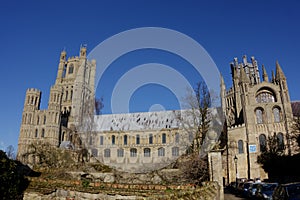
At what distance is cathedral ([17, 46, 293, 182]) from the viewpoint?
117 ft

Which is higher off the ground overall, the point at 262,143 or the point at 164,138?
the point at 164,138

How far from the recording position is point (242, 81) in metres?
39.6

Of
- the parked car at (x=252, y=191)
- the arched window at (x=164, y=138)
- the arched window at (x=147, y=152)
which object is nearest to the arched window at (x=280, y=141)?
the parked car at (x=252, y=191)

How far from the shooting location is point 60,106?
65.2 metres

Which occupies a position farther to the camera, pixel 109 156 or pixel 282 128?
pixel 109 156

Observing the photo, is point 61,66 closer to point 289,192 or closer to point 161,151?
point 161,151

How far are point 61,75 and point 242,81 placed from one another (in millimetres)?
61506

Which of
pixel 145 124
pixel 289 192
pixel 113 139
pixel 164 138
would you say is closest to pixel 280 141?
pixel 289 192

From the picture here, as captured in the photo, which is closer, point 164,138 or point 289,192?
point 289,192

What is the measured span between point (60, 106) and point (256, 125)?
4943 cm

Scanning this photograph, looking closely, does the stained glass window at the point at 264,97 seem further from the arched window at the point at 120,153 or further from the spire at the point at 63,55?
the spire at the point at 63,55

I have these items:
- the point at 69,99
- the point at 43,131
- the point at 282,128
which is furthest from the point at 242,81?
the point at 69,99

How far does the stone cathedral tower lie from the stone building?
29.0m

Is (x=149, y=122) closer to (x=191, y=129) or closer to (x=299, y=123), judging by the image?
(x=191, y=129)
